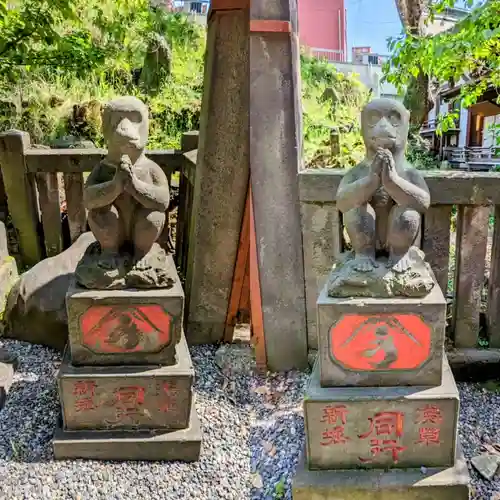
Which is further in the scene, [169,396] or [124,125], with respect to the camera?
[169,396]

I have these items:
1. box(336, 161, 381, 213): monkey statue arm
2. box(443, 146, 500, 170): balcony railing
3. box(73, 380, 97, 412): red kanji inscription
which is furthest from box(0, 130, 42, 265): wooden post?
box(443, 146, 500, 170): balcony railing

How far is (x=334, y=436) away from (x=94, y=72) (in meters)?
6.93

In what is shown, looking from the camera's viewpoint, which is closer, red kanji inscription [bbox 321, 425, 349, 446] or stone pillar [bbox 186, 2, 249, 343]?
red kanji inscription [bbox 321, 425, 349, 446]

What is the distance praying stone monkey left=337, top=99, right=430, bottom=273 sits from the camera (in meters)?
2.37

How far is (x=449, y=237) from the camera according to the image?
11.7ft

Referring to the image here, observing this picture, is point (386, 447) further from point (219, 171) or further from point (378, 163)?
point (219, 171)

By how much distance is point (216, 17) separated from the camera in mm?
3814

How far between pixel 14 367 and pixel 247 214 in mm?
1999

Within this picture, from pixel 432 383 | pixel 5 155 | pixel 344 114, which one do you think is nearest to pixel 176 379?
pixel 432 383

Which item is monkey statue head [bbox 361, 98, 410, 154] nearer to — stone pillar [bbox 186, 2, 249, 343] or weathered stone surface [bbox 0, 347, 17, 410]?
stone pillar [bbox 186, 2, 249, 343]

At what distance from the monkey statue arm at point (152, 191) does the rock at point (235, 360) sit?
5.19 feet

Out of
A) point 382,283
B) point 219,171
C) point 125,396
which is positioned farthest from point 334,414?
point 219,171

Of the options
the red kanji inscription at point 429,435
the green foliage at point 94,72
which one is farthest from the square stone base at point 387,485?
the green foliage at point 94,72

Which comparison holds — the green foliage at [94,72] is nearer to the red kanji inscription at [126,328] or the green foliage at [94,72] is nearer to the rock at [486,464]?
the red kanji inscription at [126,328]
